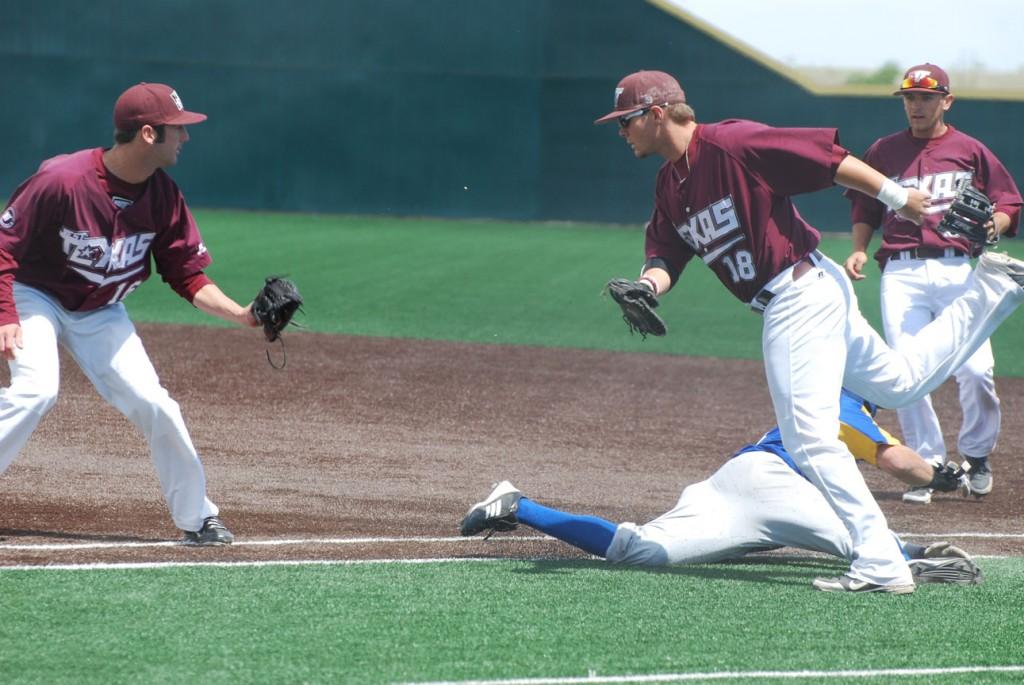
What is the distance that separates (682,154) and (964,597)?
1.91m

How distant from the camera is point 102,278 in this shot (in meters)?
5.49

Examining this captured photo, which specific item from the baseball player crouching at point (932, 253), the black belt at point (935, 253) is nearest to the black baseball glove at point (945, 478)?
the baseball player crouching at point (932, 253)

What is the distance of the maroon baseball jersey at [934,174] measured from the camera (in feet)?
23.9

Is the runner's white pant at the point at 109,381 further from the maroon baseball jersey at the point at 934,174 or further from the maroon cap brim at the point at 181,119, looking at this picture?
the maroon baseball jersey at the point at 934,174

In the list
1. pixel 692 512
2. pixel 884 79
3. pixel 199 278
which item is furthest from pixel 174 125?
pixel 884 79

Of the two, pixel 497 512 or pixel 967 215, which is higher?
pixel 967 215

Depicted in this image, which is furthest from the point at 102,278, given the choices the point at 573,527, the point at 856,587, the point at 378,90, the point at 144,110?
A: the point at 378,90

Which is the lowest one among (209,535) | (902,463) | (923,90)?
(209,535)

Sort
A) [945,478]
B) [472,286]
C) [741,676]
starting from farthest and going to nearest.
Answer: [472,286] → [945,478] → [741,676]

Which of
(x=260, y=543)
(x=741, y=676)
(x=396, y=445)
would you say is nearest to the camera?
(x=741, y=676)

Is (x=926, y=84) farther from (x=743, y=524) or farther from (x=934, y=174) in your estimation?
(x=743, y=524)

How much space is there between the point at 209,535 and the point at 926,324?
3.86 metres

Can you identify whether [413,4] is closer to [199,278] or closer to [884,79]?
[884,79]

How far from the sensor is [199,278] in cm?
577
